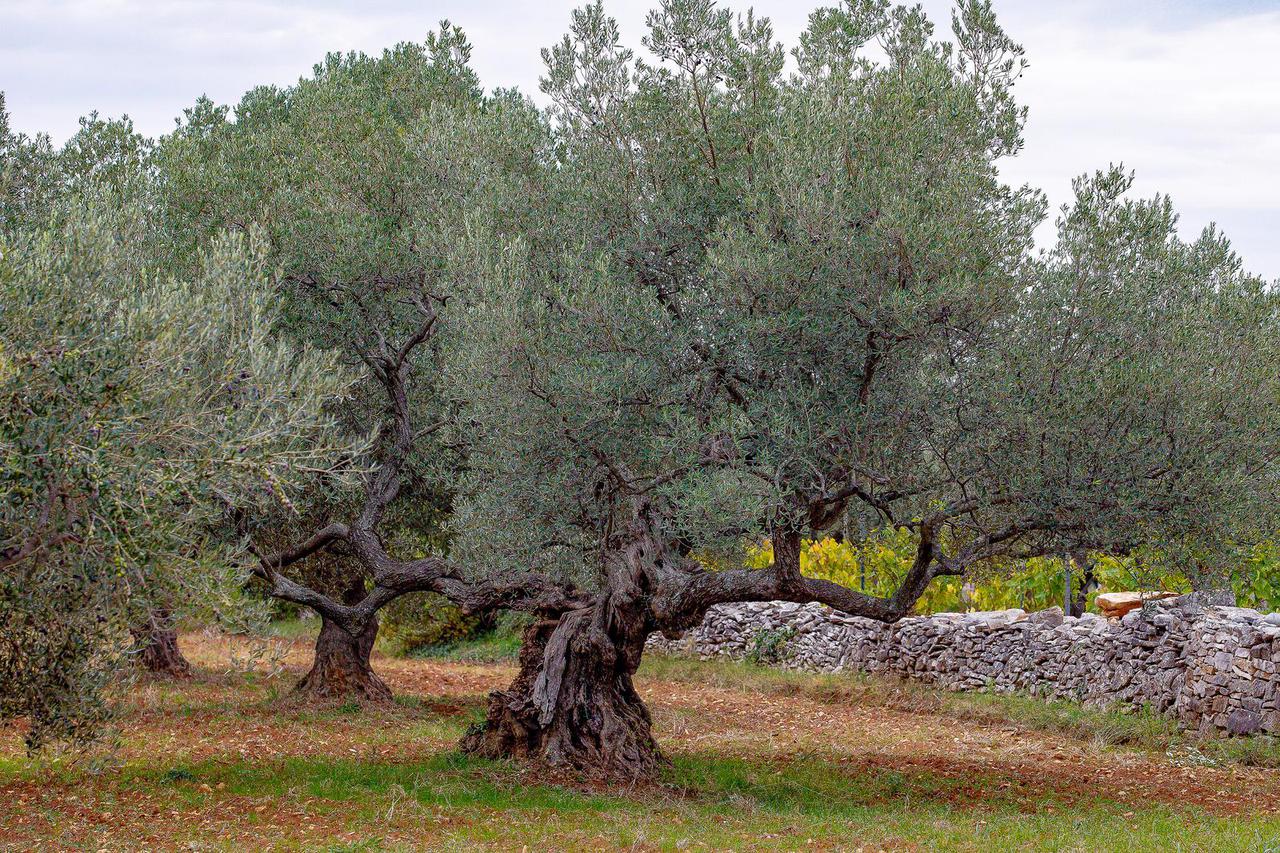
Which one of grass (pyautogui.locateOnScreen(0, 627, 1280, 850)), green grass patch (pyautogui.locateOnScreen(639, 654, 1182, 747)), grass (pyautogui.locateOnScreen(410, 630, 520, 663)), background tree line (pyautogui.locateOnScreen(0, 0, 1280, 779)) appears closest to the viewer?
background tree line (pyautogui.locateOnScreen(0, 0, 1280, 779))

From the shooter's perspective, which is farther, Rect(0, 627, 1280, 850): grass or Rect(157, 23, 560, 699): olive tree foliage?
Rect(157, 23, 560, 699): olive tree foliage

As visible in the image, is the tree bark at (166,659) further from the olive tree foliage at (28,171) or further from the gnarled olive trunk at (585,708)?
the gnarled olive trunk at (585,708)

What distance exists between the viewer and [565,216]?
42.6 ft

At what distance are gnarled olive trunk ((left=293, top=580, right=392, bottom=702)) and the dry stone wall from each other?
10194 mm

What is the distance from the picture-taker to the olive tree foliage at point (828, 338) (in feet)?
35.5

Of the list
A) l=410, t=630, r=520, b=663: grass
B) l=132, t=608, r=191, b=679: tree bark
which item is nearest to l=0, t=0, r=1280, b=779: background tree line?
l=132, t=608, r=191, b=679: tree bark

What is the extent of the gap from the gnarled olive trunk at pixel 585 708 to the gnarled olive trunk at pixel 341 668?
5.71 meters

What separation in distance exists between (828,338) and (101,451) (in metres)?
6.69

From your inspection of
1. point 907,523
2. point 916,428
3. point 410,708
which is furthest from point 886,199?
point 410,708

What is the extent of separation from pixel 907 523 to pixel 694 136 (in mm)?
5033

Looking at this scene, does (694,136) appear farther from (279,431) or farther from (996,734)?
(996,734)

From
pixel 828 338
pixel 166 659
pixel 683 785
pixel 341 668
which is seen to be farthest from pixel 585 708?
pixel 166 659

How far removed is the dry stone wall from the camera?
651 inches

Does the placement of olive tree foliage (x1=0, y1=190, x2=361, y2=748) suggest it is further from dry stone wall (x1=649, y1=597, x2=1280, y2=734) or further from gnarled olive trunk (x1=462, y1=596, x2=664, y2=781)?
dry stone wall (x1=649, y1=597, x2=1280, y2=734)
